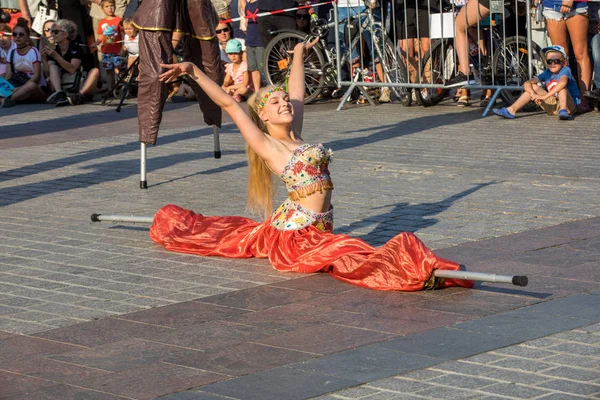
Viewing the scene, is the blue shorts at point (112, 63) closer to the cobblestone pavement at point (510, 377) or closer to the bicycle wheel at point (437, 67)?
the bicycle wheel at point (437, 67)

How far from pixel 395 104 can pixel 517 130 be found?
3.25 m

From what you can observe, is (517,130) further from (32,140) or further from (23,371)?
(23,371)

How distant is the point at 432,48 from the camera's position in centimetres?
1456

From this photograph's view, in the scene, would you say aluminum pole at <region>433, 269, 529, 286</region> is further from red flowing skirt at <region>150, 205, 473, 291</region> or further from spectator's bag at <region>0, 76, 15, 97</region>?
spectator's bag at <region>0, 76, 15, 97</region>

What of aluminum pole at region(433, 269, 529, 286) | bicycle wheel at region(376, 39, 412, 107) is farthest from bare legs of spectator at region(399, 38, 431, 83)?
aluminum pole at region(433, 269, 529, 286)

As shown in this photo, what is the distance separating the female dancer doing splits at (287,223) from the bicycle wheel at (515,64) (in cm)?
674

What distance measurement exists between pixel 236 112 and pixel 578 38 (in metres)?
7.53

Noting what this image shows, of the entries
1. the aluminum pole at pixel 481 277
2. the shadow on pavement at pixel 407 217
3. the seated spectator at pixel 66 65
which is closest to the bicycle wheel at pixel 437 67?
the seated spectator at pixel 66 65

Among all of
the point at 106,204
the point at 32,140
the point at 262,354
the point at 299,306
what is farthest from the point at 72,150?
the point at 262,354

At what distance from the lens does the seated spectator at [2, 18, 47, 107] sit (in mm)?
17891

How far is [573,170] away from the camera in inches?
388

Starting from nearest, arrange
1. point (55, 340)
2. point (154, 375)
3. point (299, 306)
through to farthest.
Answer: point (154, 375), point (55, 340), point (299, 306)

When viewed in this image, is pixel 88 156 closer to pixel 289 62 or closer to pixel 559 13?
pixel 289 62

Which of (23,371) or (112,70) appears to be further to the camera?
(112,70)
